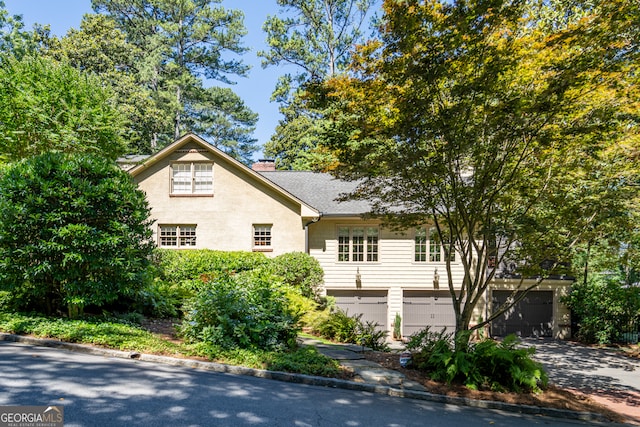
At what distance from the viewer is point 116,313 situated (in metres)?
9.00

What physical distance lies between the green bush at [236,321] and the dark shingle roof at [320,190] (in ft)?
28.7

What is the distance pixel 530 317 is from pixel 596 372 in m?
6.90

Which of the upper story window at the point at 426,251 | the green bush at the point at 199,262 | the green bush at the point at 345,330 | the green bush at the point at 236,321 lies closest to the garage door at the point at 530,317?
the upper story window at the point at 426,251

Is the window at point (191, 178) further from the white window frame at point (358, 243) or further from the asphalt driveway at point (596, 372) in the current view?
the asphalt driveway at point (596, 372)

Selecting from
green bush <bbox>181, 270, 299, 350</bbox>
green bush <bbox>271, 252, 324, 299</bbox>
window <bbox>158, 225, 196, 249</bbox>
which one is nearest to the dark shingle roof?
green bush <bbox>271, 252, 324, 299</bbox>

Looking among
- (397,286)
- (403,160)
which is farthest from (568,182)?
(397,286)

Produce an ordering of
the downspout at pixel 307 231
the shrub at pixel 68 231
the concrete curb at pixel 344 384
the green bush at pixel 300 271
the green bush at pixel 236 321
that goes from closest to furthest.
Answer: the concrete curb at pixel 344 384 < the green bush at pixel 236 321 < the shrub at pixel 68 231 < the green bush at pixel 300 271 < the downspout at pixel 307 231

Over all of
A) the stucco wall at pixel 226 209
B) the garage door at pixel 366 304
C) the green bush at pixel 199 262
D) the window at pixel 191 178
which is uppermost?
the window at pixel 191 178

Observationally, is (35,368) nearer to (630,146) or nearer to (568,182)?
(568,182)

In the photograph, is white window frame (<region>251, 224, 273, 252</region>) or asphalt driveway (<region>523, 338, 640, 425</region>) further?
white window frame (<region>251, 224, 273, 252</region>)

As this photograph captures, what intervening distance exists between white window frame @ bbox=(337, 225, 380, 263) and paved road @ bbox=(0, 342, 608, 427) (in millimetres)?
11165

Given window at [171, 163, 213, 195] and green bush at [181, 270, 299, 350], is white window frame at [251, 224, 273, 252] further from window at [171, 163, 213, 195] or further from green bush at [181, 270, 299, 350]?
green bush at [181, 270, 299, 350]

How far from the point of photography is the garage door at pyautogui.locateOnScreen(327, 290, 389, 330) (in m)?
17.1

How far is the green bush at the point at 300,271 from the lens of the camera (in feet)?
50.6
